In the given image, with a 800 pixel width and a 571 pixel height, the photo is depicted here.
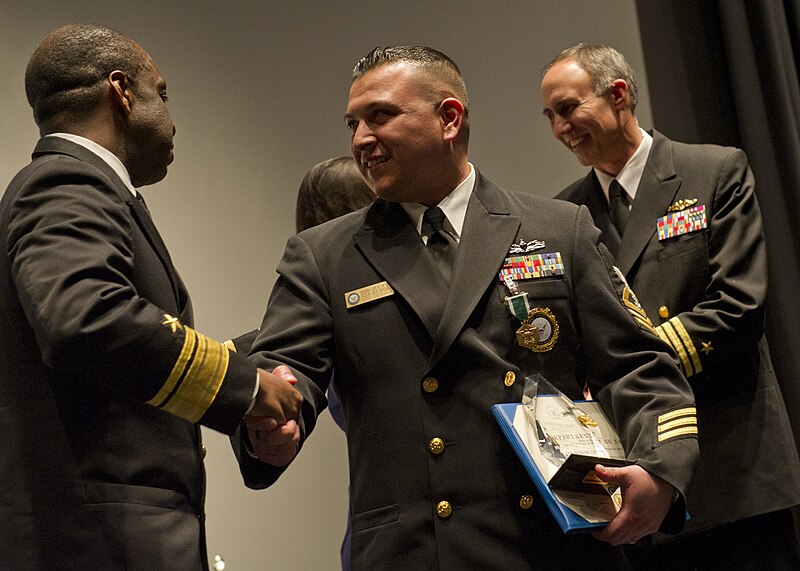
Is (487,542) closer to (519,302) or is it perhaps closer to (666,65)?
(519,302)

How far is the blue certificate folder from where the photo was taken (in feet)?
6.01

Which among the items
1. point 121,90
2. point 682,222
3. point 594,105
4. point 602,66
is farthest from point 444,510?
point 602,66

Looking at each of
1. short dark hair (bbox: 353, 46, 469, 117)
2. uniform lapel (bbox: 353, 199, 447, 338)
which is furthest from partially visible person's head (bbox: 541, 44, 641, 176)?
uniform lapel (bbox: 353, 199, 447, 338)

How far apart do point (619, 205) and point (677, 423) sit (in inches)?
50.3

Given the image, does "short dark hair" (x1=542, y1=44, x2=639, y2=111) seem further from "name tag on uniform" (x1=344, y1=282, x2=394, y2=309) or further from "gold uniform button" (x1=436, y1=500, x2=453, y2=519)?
"gold uniform button" (x1=436, y1=500, x2=453, y2=519)

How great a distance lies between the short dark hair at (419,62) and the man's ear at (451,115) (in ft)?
0.11

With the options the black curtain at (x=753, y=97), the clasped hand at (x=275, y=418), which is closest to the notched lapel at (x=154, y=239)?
the clasped hand at (x=275, y=418)

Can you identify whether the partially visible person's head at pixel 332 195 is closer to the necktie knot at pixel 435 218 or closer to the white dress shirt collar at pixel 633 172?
the necktie knot at pixel 435 218

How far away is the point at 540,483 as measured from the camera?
1.86 meters

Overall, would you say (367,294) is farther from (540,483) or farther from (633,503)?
(633,503)

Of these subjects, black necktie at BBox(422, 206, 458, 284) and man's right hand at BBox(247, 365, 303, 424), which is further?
black necktie at BBox(422, 206, 458, 284)

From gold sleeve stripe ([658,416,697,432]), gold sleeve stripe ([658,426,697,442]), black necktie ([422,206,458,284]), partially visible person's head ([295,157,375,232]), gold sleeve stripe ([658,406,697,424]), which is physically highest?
partially visible person's head ([295,157,375,232])

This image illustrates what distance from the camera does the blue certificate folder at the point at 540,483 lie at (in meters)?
1.83

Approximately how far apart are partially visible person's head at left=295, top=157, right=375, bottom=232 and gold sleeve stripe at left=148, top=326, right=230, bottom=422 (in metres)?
1.09
